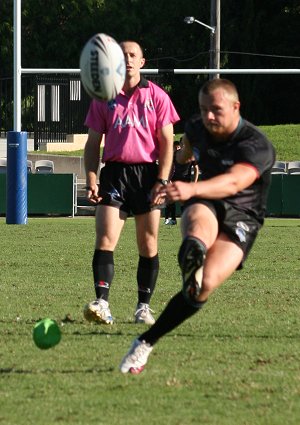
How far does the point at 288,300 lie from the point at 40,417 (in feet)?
18.1

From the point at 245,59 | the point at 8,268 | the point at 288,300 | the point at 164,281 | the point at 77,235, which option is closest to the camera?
the point at 288,300

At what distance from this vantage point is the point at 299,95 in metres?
55.3

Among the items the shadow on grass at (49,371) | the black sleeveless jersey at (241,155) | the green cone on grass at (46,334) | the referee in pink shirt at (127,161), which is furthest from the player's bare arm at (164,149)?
the shadow on grass at (49,371)

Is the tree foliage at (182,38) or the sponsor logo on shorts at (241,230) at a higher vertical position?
the sponsor logo on shorts at (241,230)

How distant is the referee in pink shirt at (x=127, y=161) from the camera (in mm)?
9164

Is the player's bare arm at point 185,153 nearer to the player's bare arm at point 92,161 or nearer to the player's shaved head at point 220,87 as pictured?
the player's shaved head at point 220,87

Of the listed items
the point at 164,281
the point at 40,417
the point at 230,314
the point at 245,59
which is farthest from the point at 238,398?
the point at 245,59

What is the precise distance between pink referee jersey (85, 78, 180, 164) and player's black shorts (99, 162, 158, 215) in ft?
0.25

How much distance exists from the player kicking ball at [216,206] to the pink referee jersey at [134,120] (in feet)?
5.72

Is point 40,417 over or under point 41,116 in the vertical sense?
over

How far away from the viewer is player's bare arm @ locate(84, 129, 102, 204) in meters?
9.27

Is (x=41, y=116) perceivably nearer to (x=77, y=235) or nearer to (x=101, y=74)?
(x=77, y=235)

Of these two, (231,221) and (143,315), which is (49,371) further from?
(143,315)

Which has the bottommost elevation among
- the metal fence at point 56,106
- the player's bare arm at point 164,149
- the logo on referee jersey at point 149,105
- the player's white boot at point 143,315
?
the metal fence at point 56,106
